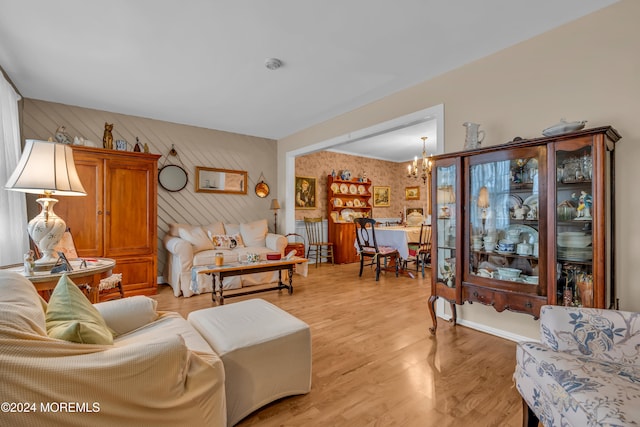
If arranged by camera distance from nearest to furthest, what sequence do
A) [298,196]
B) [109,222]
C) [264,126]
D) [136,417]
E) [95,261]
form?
[136,417] < [95,261] < [109,222] < [264,126] < [298,196]

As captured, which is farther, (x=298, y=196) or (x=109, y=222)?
(x=298, y=196)

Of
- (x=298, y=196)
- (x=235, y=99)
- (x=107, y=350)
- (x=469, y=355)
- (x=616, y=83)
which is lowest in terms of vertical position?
(x=469, y=355)

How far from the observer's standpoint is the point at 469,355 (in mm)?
2305

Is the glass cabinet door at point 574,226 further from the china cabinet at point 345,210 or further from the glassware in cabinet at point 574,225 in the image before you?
the china cabinet at point 345,210

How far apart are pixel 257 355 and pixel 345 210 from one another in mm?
5597

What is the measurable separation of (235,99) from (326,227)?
12.2 ft

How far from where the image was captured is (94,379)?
0.90 metres

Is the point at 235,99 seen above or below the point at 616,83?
above

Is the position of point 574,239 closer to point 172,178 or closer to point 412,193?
point 172,178

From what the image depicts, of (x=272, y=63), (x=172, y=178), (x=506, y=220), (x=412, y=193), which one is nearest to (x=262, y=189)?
(x=172, y=178)

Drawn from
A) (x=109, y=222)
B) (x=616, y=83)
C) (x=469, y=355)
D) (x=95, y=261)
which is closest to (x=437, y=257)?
(x=469, y=355)

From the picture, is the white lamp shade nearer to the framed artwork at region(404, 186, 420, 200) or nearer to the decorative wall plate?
the decorative wall plate

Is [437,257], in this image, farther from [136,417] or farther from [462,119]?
[136,417]

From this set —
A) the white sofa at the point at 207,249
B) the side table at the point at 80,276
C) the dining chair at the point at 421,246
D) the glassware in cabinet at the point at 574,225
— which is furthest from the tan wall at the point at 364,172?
the glassware in cabinet at the point at 574,225
